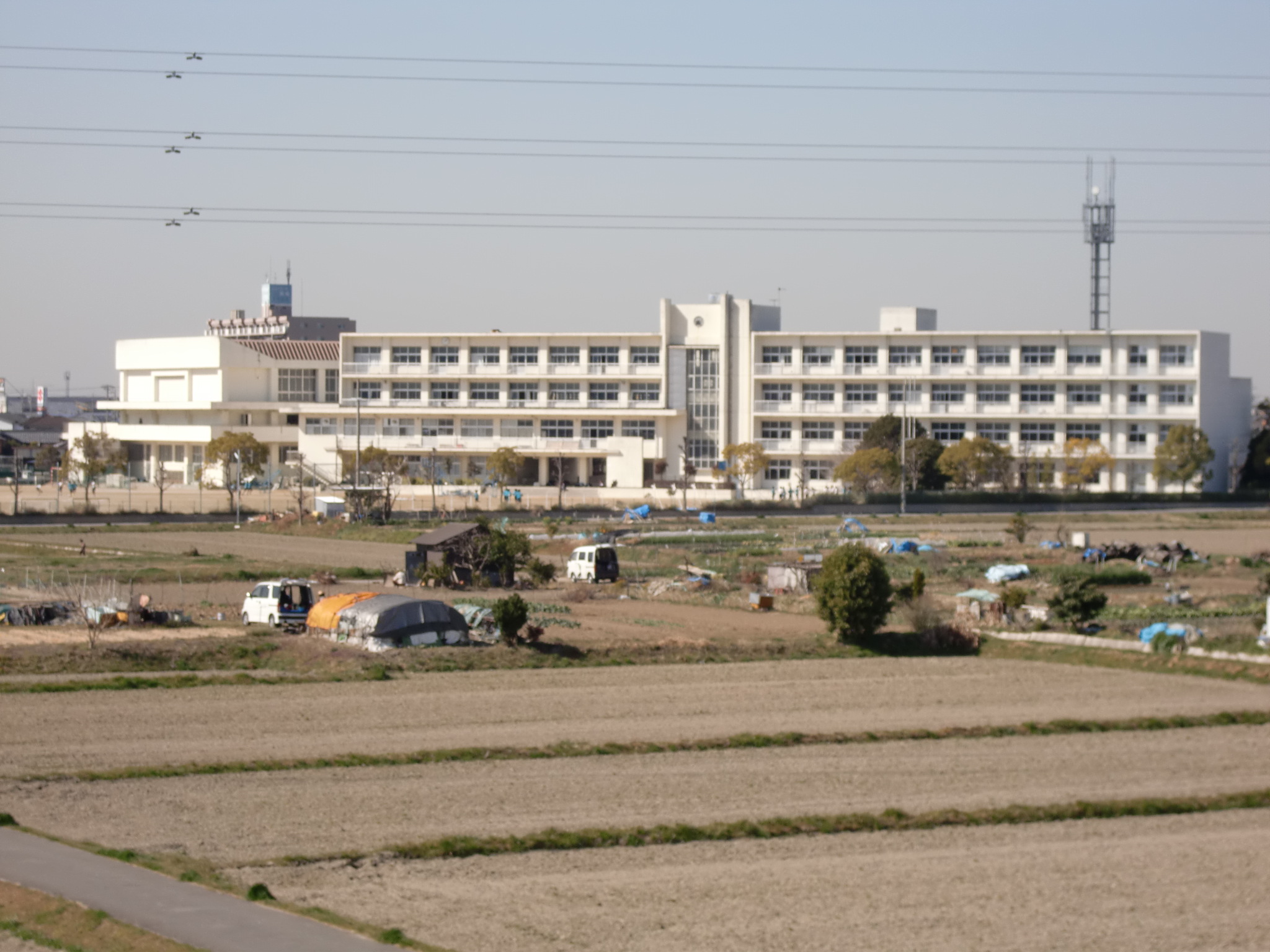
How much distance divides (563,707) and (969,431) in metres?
50.8

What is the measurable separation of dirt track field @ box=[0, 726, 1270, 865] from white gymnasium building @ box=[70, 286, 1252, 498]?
50375 millimetres

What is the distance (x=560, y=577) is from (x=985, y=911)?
1013 inches

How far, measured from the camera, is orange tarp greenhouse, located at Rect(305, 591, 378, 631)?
969 inches

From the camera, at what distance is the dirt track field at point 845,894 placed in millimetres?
10336

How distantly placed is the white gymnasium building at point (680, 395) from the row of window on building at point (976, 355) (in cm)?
9

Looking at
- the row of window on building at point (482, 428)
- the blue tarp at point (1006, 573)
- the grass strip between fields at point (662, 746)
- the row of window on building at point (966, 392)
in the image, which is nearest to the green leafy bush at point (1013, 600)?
the blue tarp at point (1006, 573)

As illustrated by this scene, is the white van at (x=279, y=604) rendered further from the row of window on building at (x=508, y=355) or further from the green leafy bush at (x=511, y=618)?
the row of window on building at (x=508, y=355)

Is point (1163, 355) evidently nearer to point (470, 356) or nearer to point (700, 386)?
point (700, 386)

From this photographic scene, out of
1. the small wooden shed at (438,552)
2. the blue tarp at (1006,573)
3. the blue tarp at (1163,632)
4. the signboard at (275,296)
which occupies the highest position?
the signboard at (275,296)

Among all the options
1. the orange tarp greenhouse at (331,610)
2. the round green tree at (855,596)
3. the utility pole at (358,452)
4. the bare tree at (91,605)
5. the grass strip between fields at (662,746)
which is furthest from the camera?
the utility pole at (358,452)

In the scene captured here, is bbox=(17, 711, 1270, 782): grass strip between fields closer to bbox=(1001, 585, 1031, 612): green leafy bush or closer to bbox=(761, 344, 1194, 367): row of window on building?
bbox=(1001, 585, 1031, 612): green leafy bush

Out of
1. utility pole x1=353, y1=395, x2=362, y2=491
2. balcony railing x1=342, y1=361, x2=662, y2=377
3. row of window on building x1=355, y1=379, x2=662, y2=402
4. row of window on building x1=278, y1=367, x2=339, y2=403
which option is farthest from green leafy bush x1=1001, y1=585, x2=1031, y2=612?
row of window on building x1=278, y1=367, x2=339, y2=403

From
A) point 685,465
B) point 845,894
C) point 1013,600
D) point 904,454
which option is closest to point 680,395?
point 685,465

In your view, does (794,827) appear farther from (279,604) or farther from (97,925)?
(279,604)
